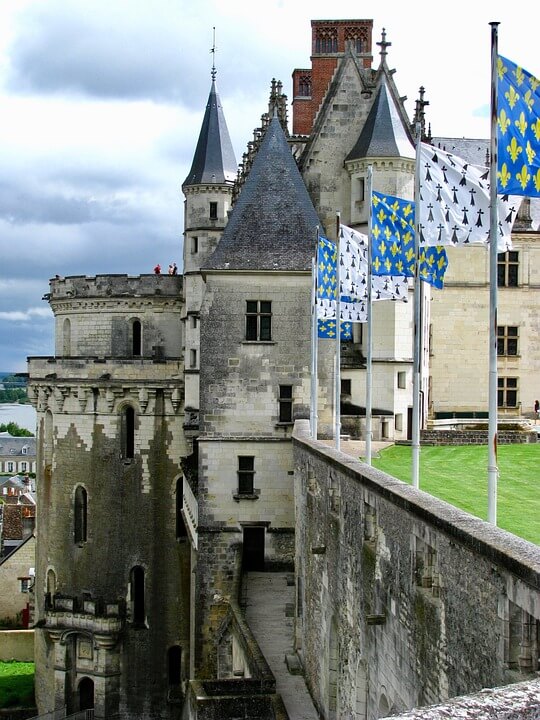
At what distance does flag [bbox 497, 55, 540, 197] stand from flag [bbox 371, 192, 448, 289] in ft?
15.4

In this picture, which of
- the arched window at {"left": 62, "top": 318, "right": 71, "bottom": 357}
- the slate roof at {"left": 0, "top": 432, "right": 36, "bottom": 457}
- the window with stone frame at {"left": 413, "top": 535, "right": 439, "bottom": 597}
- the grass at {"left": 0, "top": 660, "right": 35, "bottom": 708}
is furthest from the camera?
the slate roof at {"left": 0, "top": 432, "right": 36, "bottom": 457}

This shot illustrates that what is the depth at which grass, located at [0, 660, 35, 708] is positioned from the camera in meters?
44.6

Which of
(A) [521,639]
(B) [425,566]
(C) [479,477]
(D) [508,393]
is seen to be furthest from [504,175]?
(D) [508,393]

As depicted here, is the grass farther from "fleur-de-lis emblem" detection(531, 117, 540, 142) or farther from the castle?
"fleur-de-lis emblem" detection(531, 117, 540, 142)

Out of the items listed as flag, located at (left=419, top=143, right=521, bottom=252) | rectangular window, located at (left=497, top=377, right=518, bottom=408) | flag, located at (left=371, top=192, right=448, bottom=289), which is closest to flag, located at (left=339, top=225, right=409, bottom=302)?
flag, located at (left=371, top=192, right=448, bottom=289)

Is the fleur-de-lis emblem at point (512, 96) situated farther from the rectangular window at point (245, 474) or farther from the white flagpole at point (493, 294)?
the rectangular window at point (245, 474)

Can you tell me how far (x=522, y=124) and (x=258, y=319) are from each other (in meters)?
18.9

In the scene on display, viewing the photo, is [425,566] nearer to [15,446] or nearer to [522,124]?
[522,124]

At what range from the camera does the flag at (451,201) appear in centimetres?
1405

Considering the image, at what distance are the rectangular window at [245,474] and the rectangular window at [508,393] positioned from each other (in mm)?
13176

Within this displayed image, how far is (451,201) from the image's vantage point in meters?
14.5

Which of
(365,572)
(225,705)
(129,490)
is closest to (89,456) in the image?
(129,490)

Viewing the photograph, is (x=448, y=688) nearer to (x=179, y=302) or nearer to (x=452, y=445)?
(x=452, y=445)

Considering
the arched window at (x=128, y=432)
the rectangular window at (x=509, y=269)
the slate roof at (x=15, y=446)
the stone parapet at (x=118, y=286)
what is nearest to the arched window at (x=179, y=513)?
the arched window at (x=128, y=432)
